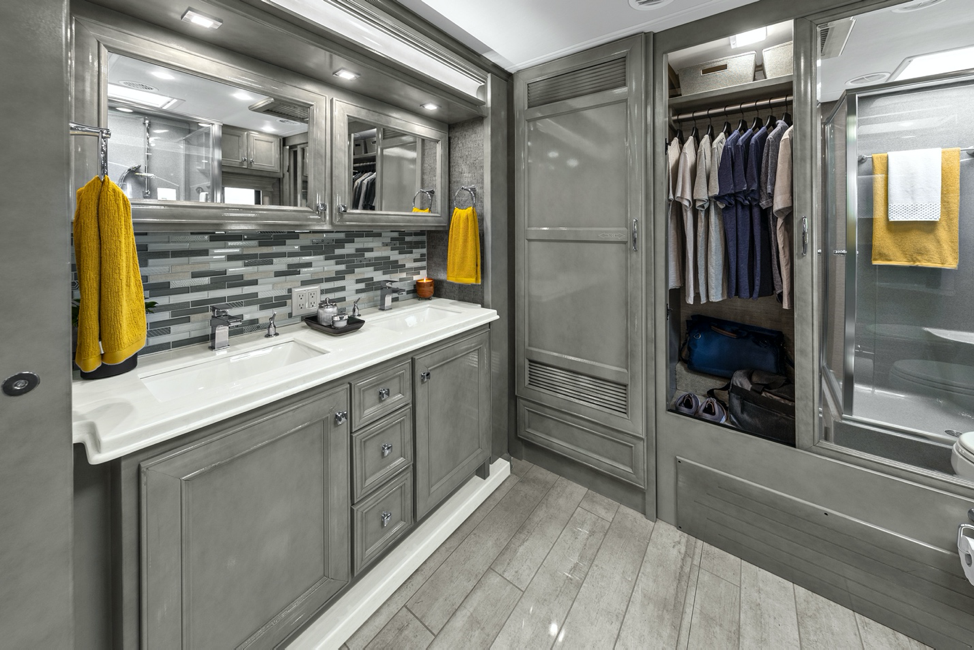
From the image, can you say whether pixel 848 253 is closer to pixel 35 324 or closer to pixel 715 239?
pixel 715 239

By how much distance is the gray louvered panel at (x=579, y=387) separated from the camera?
224cm

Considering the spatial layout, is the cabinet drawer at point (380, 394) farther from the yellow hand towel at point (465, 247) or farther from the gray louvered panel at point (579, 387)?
the gray louvered panel at point (579, 387)

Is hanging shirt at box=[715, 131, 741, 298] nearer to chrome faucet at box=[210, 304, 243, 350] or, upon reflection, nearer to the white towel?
the white towel

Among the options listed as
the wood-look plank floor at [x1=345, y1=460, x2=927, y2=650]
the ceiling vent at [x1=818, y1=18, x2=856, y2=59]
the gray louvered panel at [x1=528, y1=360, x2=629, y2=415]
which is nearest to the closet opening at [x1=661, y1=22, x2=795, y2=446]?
the ceiling vent at [x1=818, y1=18, x2=856, y2=59]

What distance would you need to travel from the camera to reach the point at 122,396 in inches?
46.1

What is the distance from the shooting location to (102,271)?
1.07 metres

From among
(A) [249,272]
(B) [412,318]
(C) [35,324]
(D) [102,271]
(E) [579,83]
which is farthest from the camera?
(B) [412,318]

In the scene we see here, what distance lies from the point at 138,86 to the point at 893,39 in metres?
2.51

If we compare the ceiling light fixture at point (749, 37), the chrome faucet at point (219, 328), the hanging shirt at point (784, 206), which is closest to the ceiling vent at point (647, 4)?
the ceiling light fixture at point (749, 37)

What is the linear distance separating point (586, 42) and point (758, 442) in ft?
6.67

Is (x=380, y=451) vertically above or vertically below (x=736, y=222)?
below

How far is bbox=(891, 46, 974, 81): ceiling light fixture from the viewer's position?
139cm

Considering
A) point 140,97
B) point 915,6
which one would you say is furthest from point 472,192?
point 915,6

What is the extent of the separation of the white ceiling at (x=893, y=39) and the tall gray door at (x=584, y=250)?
711mm
